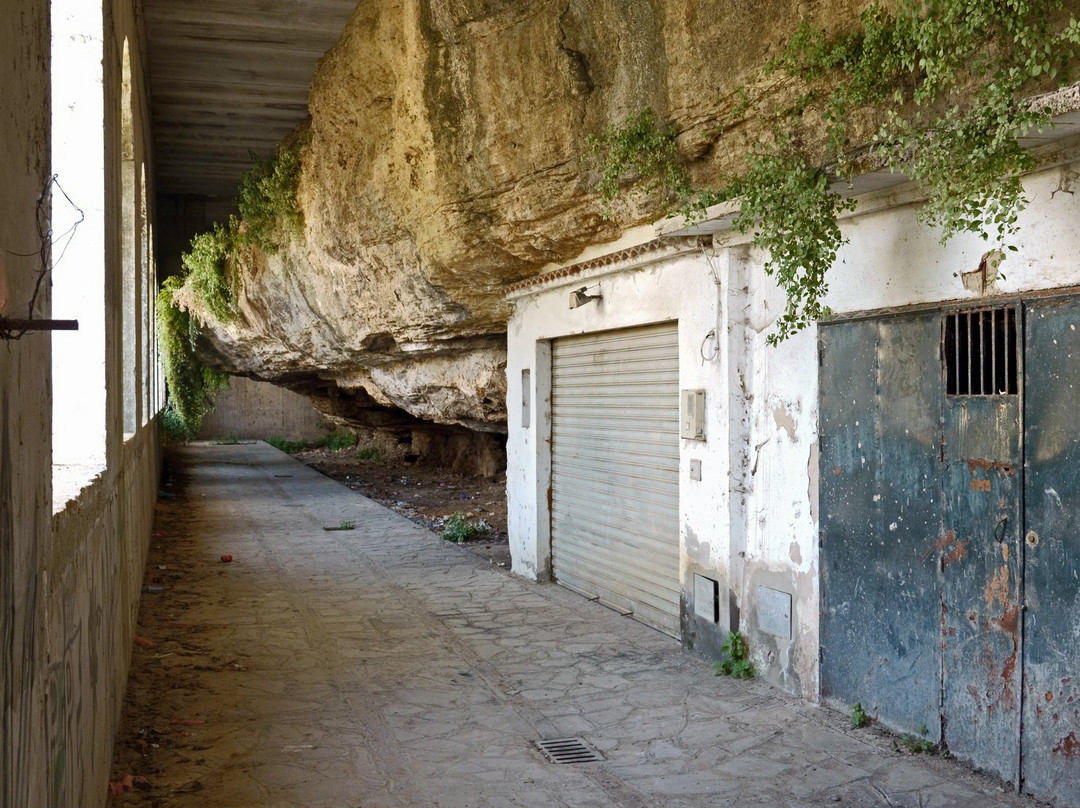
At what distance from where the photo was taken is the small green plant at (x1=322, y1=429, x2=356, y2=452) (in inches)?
1186

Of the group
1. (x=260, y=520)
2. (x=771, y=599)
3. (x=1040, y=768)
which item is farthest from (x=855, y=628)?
(x=260, y=520)

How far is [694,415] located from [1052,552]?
107 inches

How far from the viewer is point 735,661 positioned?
20.4ft

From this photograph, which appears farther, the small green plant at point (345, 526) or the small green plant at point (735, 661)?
the small green plant at point (345, 526)

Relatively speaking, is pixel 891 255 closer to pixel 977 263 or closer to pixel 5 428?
pixel 977 263

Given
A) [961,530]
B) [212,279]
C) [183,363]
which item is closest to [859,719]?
[961,530]

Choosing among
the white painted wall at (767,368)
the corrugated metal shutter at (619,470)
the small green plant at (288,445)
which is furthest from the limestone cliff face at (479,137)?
the small green plant at (288,445)

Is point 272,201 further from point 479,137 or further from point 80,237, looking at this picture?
point 80,237

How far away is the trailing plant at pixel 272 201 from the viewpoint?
12.1 metres

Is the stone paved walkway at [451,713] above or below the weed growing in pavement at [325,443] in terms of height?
below

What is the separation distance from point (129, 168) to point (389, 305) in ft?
12.8

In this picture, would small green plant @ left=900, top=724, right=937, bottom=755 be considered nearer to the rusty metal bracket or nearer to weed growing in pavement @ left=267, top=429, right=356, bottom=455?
the rusty metal bracket

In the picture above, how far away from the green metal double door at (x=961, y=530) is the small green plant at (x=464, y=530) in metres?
6.89

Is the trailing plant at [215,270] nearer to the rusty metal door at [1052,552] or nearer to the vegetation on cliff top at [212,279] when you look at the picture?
the vegetation on cliff top at [212,279]
